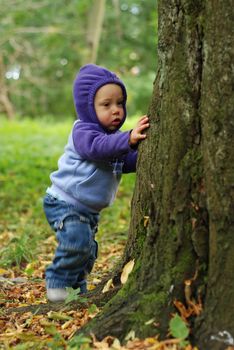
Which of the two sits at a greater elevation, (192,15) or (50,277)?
(192,15)

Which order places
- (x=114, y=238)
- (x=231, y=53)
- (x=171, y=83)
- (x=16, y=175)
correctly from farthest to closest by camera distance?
(x=16, y=175) → (x=114, y=238) → (x=171, y=83) → (x=231, y=53)

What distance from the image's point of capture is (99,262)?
5562mm

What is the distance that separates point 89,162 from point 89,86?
0.46 metres

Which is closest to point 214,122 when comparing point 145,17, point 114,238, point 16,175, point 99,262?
point 99,262

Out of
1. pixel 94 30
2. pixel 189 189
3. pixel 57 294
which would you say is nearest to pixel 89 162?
pixel 57 294

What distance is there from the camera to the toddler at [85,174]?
3.74 meters

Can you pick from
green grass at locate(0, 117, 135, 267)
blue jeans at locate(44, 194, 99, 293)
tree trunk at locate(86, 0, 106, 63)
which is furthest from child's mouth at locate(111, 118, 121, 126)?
tree trunk at locate(86, 0, 106, 63)

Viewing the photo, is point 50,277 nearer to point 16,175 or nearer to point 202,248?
point 202,248

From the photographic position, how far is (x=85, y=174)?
379cm

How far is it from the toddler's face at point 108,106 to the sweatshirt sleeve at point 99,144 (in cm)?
12

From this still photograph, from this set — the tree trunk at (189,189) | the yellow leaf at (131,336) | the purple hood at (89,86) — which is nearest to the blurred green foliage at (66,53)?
the purple hood at (89,86)

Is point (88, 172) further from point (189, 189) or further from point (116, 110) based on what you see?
point (189, 189)

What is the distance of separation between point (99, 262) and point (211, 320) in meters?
2.82

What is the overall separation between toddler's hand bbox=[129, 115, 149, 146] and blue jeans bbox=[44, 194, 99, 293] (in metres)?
0.72
